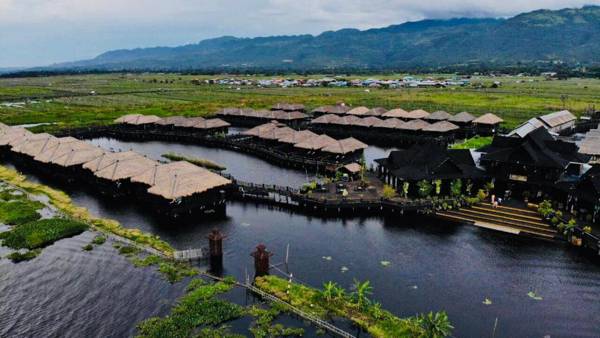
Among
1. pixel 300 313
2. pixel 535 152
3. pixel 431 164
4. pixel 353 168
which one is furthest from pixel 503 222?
pixel 300 313

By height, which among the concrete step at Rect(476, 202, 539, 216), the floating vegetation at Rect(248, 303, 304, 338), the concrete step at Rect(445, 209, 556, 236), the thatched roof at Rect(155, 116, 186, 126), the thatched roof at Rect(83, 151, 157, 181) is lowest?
the floating vegetation at Rect(248, 303, 304, 338)

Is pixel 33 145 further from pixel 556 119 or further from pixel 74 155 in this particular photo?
pixel 556 119

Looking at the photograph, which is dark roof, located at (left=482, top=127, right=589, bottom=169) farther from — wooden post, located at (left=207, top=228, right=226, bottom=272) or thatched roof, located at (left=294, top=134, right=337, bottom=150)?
wooden post, located at (left=207, top=228, right=226, bottom=272)

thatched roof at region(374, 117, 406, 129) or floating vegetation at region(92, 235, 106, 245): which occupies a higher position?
thatched roof at region(374, 117, 406, 129)

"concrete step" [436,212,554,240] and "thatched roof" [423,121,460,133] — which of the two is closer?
"concrete step" [436,212,554,240]

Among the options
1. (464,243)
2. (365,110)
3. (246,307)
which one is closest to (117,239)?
(246,307)

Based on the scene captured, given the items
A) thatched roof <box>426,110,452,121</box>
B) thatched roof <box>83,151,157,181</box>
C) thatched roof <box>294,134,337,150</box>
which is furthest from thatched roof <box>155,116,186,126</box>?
thatched roof <box>426,110,452,121</box>
